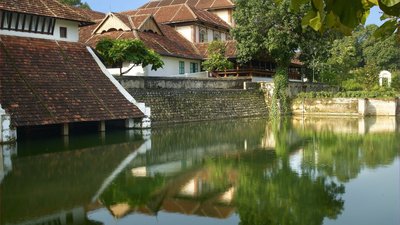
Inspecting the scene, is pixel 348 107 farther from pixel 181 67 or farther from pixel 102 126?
pixel 102 126

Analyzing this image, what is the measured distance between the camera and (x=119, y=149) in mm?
15617

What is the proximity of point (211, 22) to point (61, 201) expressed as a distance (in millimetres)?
32212

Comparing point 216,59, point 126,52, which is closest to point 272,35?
point 216,59

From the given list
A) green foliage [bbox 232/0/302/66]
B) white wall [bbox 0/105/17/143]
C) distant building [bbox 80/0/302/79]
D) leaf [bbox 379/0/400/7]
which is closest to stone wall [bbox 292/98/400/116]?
green foliage [bbox 232/0/302/66]

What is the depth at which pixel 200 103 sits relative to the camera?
28000 millimetres

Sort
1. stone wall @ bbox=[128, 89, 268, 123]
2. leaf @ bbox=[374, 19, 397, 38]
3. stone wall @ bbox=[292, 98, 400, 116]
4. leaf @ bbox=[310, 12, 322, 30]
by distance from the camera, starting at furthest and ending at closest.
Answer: stone wall @ bbox=[292, 98, 400, 116] < stone wall @ bbox=[128, 89, 268, 123] < leaf @ bbox=[374, 19, 397, 38] < leaf @ bbox=[310, 12, 322, 30]

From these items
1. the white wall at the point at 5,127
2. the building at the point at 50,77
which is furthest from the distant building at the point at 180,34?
the white wall at the point at 5,127

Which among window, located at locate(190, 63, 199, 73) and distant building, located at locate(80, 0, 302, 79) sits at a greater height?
distant building, located at locate(80, 0, 302, 79)

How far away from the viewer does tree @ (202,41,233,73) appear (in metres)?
32.2

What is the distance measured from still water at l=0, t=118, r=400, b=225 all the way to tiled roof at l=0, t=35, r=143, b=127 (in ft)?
3.44

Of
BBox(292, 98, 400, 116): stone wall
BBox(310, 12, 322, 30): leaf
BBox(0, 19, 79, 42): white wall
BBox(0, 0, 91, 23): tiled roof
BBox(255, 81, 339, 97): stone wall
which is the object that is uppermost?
BBox(0, 0, 91, 23): tiled roof

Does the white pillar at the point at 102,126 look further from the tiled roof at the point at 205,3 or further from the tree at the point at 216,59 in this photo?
the tiled roof at the point at 205,3

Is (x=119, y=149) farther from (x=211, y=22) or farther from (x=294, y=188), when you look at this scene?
(x=211, y=22)

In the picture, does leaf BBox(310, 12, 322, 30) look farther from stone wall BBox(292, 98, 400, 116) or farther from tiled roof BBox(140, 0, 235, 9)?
tiled roof BBox(140, 0, 235, 9)
